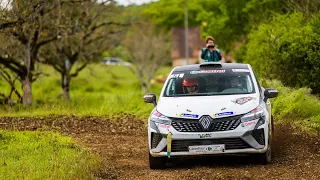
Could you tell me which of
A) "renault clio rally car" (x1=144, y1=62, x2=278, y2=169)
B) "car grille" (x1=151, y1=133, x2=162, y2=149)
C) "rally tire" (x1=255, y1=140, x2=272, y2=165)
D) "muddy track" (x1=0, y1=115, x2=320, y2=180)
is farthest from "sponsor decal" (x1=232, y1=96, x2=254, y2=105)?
"car grille" (x1=151, y1=133, x2=162, y2=149)

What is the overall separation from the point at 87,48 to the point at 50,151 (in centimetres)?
2947

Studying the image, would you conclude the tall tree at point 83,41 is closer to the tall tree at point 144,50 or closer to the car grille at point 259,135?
the tall tree at point 144,50

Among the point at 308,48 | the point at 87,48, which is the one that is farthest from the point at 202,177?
the point at 87,48

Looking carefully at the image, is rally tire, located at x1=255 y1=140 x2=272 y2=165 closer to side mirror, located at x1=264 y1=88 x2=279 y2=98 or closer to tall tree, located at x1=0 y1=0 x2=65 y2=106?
side mirror, located at x1=264 y1=88 x2=279 y2=98

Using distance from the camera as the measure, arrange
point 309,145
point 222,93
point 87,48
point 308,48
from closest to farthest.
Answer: point 222,93 → point 309,145 → point 308,48 → point 87,48

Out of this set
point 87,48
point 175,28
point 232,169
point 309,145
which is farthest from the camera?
point 175,28

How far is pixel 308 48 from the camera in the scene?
18.8m

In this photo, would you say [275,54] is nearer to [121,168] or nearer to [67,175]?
[121,168]

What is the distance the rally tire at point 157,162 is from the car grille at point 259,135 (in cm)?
144

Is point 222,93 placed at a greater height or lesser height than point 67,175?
greater

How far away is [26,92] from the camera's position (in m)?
28.3

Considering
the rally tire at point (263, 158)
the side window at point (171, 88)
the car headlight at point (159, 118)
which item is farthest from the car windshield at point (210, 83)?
the rally tire at point (263, 158)

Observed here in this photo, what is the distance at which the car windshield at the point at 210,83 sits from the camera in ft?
38.5

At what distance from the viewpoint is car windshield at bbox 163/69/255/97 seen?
1175 centimetres
